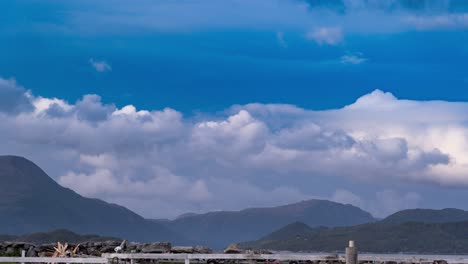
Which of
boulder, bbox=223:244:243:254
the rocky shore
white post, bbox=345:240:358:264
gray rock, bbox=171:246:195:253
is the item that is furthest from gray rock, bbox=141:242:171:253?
white post, bbox=345:240:358:264

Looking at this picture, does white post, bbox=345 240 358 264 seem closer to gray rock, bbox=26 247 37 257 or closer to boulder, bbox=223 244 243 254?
boulder, bbox=223 244 243 254

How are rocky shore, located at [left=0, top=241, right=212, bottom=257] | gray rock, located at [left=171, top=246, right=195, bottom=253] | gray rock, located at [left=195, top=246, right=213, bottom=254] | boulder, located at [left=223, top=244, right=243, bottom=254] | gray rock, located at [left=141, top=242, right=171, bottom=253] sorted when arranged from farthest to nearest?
gray rock, located at [left=195, top=246, right=213, bottom=254], rocky shore, located at [left=0, top=241, right=212, bottom=257], gray rock, located at [left=171, top=246, right=195, bottom=253], gray rock, located at [left=141, top=242, right=171, bottom=253], boulder, located at [left=223, top=244, right=243, bottom=254]

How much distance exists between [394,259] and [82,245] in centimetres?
2583

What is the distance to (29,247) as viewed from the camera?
64688mm

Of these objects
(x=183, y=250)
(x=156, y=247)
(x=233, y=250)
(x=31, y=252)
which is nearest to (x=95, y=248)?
(x=31, y=252)

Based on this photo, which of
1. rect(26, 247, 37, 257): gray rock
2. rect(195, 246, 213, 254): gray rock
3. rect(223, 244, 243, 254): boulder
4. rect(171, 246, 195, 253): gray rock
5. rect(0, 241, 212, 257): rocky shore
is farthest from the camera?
rect(195, 246, 213, 254): gray rock

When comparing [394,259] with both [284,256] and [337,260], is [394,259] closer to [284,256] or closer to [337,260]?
[337,260]

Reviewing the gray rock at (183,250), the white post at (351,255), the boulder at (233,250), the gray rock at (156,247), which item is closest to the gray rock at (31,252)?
the gray rock at (156,247)

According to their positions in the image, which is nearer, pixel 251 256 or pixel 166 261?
pixel 251 256

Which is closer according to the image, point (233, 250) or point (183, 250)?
point (233, 250)

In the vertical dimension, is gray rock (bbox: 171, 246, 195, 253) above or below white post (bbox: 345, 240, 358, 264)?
above

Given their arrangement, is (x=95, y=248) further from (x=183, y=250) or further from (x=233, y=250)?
(x=233, y=250)

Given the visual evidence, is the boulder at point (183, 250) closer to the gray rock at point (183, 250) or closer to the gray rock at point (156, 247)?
the gray rock at point (183, 250)

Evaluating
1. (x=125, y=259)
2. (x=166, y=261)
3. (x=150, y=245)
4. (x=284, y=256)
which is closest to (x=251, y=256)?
(x=284, y=256)
